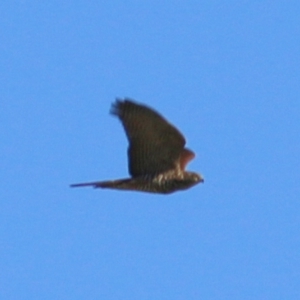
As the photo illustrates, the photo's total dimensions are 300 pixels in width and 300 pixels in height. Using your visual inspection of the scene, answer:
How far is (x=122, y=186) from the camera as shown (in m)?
23.2

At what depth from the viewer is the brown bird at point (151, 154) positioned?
2288 cm

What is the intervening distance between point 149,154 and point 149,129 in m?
0.64

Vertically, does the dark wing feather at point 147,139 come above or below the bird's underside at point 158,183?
above

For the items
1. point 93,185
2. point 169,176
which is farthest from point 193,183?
point 93,185

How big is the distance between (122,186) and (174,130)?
1249 millimetres

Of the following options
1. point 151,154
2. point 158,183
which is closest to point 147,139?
point 151,154

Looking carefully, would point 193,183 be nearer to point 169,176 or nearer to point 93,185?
point 169,176

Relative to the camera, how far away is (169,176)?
23.8 meters

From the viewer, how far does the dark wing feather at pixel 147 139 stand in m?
22.9

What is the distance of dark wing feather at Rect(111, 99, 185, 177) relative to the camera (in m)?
22.9

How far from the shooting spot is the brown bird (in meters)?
22.9

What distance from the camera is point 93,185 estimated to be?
22.6 m

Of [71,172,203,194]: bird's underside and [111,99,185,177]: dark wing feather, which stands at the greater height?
[111,99,185,177]: dark wing feather

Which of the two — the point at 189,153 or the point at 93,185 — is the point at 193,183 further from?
the point at 93,185
